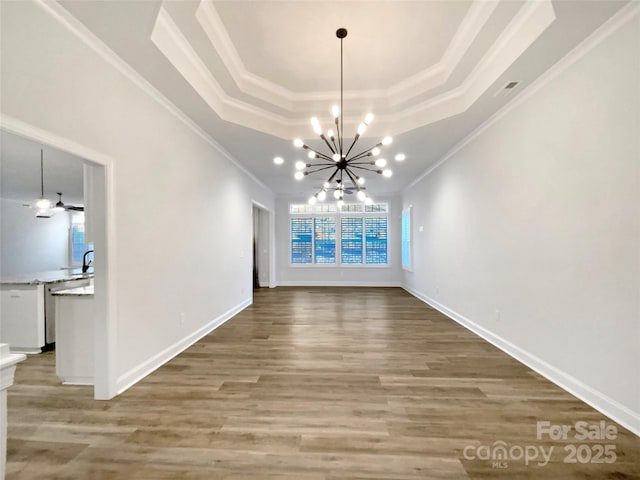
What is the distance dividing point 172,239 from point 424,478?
10.4 ft

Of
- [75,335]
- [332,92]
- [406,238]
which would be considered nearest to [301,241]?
[406,238]

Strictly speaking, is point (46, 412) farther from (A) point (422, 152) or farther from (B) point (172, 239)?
(A) point (422, 152)

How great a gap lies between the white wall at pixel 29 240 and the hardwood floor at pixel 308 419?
7179mm

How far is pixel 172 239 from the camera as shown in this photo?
322 centimetres

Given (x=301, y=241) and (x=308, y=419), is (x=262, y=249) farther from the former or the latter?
(x=308, y=419)

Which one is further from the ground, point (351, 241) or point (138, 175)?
point (138, 175)

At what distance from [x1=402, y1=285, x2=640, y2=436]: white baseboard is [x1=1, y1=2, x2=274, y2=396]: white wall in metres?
3.95

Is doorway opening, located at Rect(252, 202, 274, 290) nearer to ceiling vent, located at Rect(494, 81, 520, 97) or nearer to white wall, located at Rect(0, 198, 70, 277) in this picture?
white wall, located at Rect(0, 198, 70, 277)

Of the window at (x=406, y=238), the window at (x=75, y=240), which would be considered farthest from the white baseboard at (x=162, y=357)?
the window at (x=75, y=240)

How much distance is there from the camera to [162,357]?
3.00m

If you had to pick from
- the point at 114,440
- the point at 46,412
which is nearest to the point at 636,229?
the point at 114,440

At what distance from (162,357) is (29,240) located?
8895 millimetres

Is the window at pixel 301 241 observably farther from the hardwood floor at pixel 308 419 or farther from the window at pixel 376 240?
→ the hardwood floor at pixel 308 419

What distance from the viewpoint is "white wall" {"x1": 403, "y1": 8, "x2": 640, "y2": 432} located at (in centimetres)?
193
